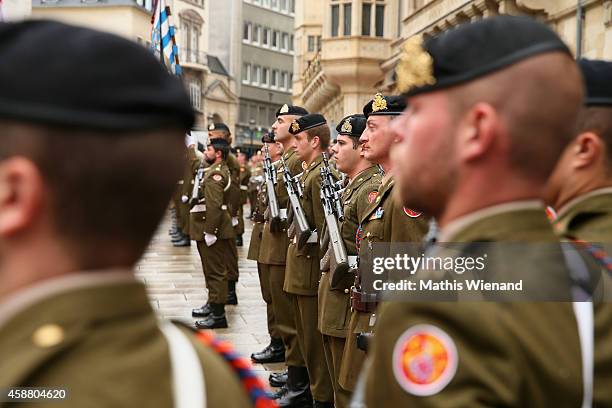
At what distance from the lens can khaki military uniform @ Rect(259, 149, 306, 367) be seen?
661 centimetres

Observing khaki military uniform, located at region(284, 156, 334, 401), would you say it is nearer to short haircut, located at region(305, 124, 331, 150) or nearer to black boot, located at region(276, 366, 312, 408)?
black boot, located at region(276, 366, 312, 408)

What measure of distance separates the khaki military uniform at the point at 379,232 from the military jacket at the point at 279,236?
273cm

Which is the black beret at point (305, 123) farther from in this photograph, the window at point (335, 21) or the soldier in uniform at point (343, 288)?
the window at point (335, 21)

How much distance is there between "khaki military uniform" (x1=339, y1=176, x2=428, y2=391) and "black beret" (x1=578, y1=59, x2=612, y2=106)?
6.18 ft

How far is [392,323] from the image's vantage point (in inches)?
61.1

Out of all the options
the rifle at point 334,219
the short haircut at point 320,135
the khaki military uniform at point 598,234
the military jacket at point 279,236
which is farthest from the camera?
the military jacket at point 279,236

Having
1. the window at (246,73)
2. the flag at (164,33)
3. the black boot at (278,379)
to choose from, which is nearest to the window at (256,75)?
the window at (246,73)

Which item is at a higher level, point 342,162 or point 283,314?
point 342,162

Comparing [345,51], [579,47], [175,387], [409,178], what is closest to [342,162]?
[409,178]

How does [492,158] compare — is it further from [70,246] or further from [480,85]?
[70,246]

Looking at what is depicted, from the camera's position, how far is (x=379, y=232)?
14.2 ft

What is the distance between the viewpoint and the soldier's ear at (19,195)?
1238mm

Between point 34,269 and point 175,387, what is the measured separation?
11.4 inches

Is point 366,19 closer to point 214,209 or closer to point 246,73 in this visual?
point 214,209
